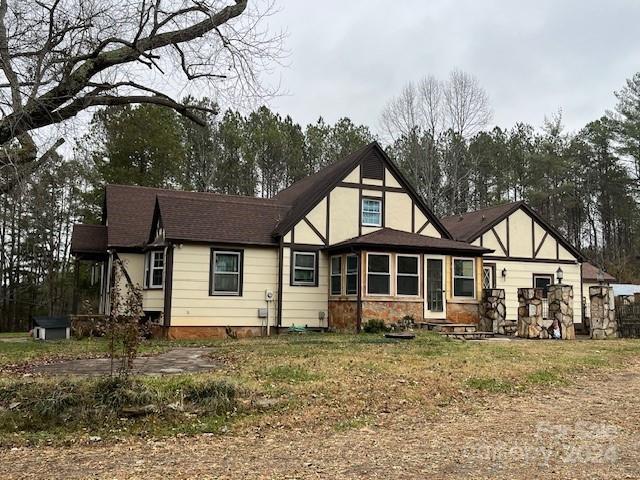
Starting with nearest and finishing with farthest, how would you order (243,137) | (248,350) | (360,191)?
(248,350) < (360,191) < (243,137)

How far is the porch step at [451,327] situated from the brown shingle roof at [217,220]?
575 cm

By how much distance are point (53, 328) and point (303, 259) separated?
7.90m

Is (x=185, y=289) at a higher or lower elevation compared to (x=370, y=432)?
higher

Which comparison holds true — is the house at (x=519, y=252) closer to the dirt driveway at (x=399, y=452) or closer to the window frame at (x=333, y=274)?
the window frame at (x=333, y=274)

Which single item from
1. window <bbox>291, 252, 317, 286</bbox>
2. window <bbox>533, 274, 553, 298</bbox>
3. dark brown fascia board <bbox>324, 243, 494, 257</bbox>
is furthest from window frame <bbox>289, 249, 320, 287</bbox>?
window <bbox>533, 274, 553, 298</bbox>

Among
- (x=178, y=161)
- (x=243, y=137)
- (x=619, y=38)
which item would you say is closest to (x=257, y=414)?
(x=619, y=38)

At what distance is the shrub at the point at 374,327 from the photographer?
18.0 meters

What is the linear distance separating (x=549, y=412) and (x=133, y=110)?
2931cm

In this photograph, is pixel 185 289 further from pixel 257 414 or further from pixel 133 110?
pixel 133 110

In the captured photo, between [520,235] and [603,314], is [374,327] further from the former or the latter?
[520,235]

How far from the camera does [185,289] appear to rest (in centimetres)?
1819

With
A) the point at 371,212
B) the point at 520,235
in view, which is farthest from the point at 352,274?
the point at 520,235

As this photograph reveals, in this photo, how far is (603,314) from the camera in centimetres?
1834

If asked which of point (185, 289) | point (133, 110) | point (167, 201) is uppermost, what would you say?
point (133, 110)
